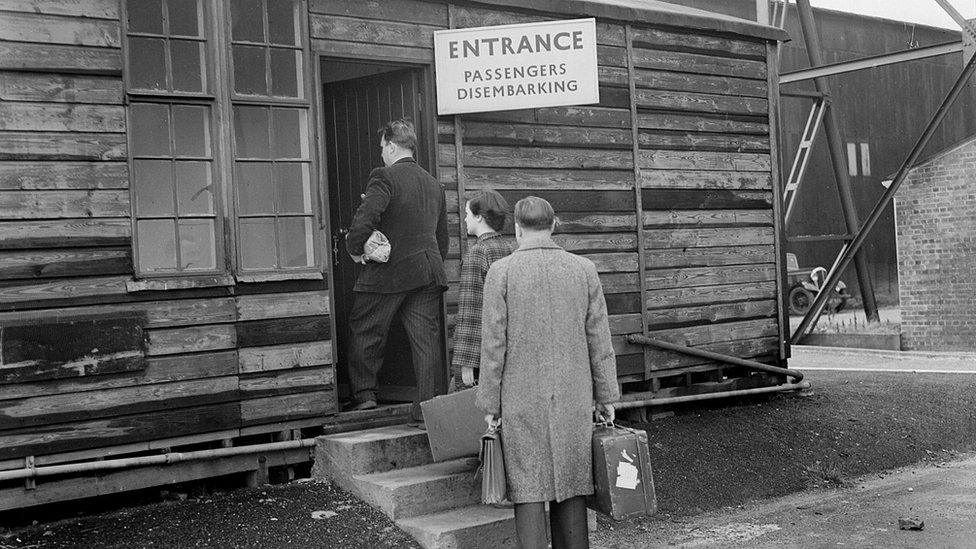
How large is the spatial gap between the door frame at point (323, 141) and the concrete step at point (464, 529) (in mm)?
1398

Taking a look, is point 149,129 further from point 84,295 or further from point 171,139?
point 84,295

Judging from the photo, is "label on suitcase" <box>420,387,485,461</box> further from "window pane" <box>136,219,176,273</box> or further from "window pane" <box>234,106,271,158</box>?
"window pane" <box>234,106,271,158</box>

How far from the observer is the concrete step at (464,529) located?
20.1 feet

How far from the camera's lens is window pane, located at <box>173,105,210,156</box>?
6902mm

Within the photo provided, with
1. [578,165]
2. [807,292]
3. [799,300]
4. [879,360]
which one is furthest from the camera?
[799,300]

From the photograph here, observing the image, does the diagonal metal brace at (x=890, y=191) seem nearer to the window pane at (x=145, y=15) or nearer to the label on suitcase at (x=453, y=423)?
the label on suitcase at (x=453, y=423)

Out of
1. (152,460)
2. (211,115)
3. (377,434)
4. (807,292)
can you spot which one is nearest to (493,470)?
(377,434)

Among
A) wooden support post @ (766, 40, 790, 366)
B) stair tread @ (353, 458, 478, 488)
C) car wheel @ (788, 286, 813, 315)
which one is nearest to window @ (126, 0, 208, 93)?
stair tread @ (353, 458, 478, 488)

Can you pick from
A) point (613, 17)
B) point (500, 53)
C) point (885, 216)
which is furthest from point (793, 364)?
point (885, 216)

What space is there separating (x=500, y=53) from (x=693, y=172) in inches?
108

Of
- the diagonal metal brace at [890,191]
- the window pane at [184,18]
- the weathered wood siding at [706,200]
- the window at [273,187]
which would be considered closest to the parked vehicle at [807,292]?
the diagonal metal brace at [890,191]

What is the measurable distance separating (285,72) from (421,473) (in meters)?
2.83

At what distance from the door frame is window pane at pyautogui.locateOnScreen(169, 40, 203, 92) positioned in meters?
0.80

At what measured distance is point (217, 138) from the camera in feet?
23.0
